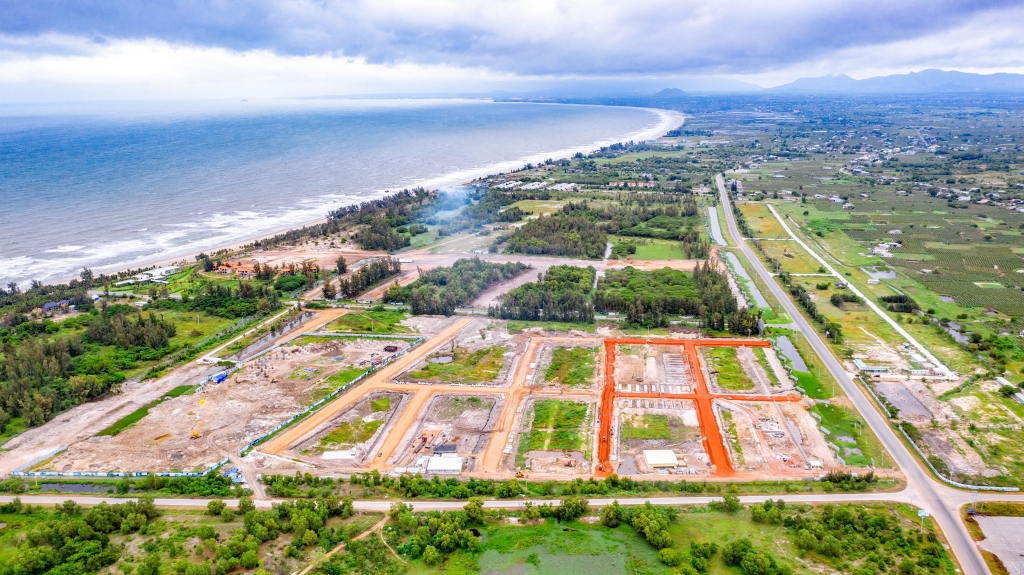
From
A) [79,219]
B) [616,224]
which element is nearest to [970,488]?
[616,224]

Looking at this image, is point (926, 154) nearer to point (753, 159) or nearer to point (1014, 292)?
point (753, 159)

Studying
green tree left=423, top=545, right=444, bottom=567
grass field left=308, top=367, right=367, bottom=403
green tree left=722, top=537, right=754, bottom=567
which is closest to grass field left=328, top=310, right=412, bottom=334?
grass field left=308, top=367, right=367, bottom=403

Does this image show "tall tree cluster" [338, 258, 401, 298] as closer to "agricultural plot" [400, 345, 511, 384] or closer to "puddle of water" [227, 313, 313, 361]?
"puddle of water" [227, 313, 313, 361]

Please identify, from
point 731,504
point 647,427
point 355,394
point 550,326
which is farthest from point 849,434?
point 355,394

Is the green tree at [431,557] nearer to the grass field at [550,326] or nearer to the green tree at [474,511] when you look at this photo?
the green tree at [474,511]

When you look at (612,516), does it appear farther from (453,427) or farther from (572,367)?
(572,367)

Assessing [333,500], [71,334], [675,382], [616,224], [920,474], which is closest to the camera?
[333,500]
